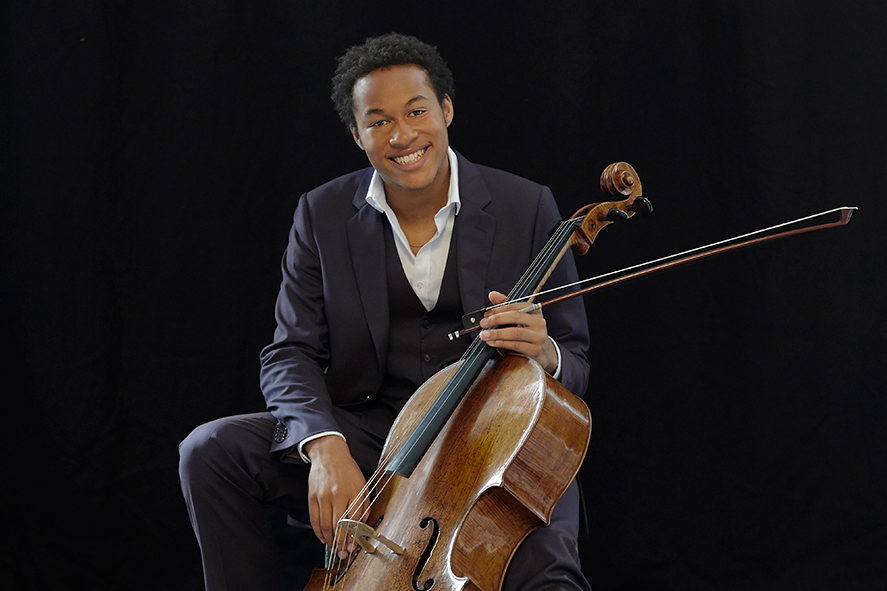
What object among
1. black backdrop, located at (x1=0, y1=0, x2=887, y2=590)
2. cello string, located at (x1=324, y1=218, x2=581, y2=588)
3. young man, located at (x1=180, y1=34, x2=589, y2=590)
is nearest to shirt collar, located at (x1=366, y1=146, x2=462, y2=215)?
young man, located at (x1=180, y1=34, x2=589, y2=590)

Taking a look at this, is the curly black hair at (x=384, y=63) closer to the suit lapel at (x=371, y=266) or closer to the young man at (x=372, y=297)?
the young man at (x=372, y=297)

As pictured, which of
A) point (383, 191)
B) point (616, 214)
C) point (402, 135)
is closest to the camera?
point (616, 214)

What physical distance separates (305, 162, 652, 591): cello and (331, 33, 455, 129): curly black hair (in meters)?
0.63

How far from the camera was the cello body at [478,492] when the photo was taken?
125 cm

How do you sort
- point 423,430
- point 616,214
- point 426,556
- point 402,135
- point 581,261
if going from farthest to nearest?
1. point 581,261
2. point 402,135
3. point 616,214
4. point 423,430
5. point 426,556

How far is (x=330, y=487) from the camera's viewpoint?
4.83ft

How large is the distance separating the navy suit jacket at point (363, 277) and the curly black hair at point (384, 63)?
186 millimetres

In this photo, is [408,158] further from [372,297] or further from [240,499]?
[240,499]

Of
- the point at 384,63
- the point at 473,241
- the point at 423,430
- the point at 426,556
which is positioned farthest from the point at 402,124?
the point at 426,556

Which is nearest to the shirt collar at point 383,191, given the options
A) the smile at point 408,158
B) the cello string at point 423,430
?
the smile at point 408,158

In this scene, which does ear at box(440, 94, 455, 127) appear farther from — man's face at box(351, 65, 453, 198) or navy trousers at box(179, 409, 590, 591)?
navy trousers at box(179, 409, 590, 591)

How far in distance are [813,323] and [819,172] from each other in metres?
0.40

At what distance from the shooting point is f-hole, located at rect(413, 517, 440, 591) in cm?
121

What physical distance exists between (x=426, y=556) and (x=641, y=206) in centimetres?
77
